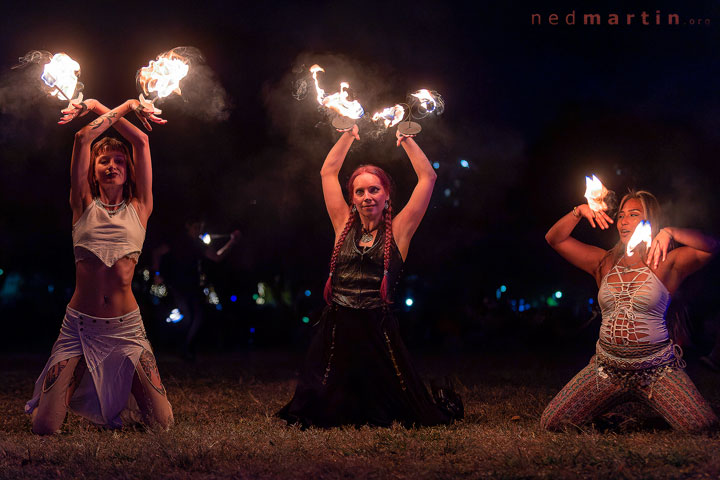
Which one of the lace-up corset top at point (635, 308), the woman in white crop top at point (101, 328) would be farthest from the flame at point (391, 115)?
the lace-up corset top at point (635, 308)

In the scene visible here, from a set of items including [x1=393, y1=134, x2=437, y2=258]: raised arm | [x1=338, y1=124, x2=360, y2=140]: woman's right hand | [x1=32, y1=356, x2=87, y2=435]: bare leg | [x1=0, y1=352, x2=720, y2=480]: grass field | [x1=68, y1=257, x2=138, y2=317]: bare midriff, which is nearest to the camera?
[x1=0, y1=352, x2=720, y2=480]: grass field

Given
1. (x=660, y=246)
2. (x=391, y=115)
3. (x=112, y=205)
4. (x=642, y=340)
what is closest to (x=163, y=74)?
(x=112, y=205)

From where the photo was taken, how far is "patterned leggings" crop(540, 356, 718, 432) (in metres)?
4.61

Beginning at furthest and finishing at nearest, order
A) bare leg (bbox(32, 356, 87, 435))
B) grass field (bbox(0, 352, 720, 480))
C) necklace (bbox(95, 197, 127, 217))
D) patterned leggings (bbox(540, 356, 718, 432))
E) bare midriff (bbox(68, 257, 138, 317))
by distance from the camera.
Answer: necklace (bbox(95, 197, 127, 217)) → bare midriff (bbox(68, 257, 138, 317)) → bare leg (bbox(32, 356, 87, 435)) → patterned leggings (bbox(540, 356, 718, 432)) → grass field (bbox(0, 352, 720, 480))

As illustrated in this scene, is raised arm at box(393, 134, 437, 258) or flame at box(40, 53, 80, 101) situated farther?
raised arm at box(393, 134, 437, 258)

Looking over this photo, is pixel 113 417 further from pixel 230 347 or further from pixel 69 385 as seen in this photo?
pixel 230 347

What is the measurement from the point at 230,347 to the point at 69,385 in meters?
9.24

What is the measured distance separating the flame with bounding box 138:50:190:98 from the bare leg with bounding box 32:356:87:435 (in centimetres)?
196

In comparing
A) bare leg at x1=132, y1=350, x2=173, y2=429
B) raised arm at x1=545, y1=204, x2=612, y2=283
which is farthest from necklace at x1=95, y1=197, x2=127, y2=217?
raised arm at x1=545, y1=204, x2=612, y2=283

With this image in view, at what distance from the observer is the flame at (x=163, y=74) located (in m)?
4.94

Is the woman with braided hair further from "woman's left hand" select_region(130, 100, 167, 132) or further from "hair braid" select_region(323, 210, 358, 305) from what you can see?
"woman's left hand" select_region(130, 100, 167, 132)

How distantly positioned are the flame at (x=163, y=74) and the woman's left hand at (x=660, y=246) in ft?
11.6

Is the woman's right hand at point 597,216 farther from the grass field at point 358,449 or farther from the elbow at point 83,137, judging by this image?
the elbow at point 83,137

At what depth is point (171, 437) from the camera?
174 inches
